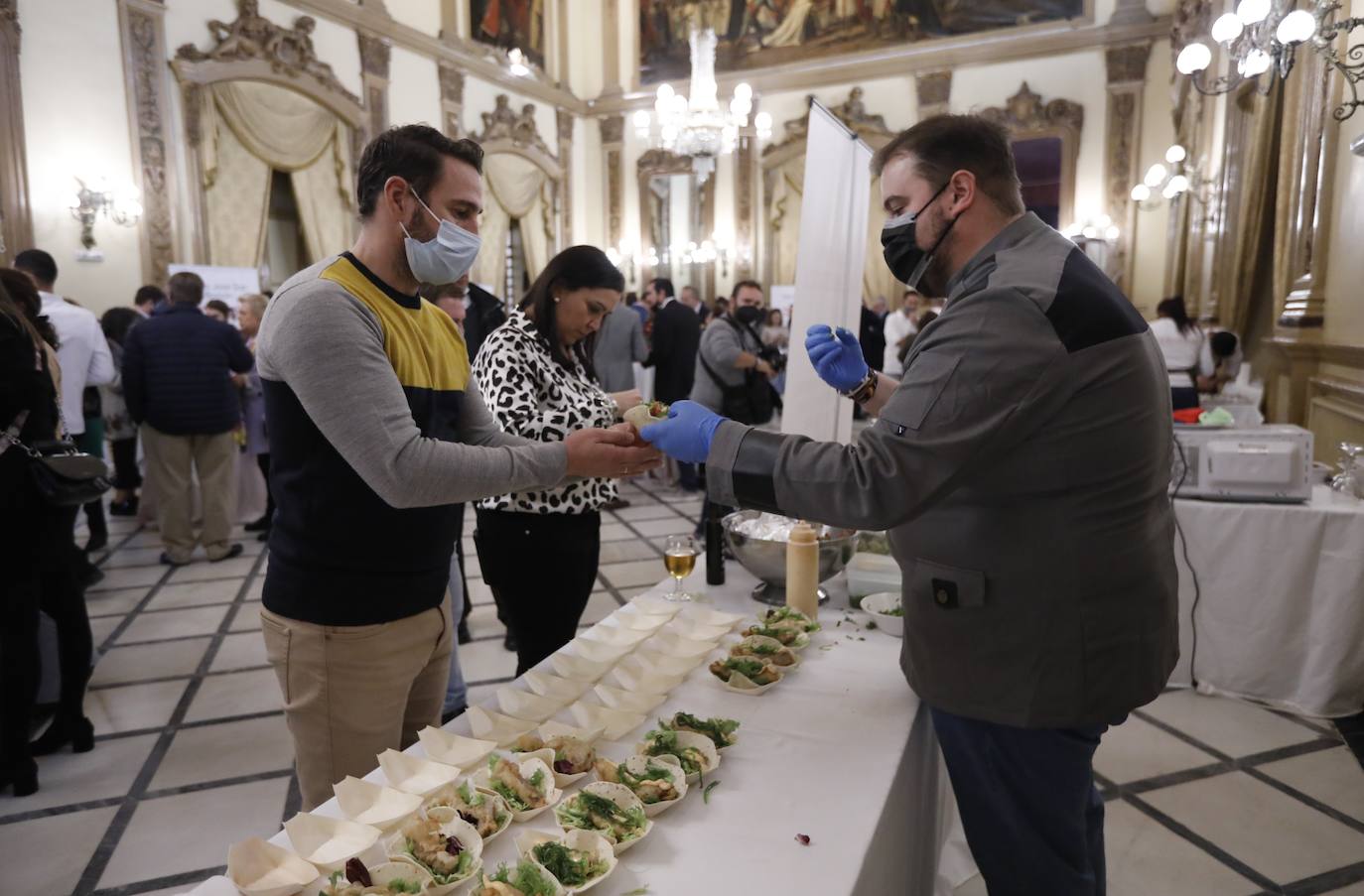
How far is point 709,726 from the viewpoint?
1299mm

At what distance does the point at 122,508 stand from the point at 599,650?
5.78 m

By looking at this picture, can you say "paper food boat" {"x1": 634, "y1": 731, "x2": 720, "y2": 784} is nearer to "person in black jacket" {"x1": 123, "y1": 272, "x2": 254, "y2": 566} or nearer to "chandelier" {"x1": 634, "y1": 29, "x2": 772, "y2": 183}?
"person in black jacket" {"x1": 123, "y1": 272, "x2": 254, "y2": 566}

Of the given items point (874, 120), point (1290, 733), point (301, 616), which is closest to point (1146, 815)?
point (1290, 733)

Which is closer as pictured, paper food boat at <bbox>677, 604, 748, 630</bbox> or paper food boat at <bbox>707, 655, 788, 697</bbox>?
paper food boat at <bbox>707, 655, 788, 697</bbox>

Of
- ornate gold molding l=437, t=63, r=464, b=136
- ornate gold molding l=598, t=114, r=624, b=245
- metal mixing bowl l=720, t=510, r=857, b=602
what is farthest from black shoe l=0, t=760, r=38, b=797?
ornate gold molding l=598, t=114, r=624, b=245

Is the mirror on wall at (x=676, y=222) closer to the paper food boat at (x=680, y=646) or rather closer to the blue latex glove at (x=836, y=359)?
the blue latex glove at (x=836, y=359)

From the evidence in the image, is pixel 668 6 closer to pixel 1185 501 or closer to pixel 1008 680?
pixel 1185 501

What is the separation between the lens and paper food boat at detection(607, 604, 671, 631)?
1.75m

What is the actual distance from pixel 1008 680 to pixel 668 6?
1360 cm

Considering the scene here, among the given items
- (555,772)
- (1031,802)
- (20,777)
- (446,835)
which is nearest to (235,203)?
(20,777)

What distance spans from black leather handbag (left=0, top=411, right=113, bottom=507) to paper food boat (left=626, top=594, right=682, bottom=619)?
1738 mm

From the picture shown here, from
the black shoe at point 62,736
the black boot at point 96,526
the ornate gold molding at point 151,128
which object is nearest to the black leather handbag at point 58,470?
the black shoe at point 62,736

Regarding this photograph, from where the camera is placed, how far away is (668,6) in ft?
41.9

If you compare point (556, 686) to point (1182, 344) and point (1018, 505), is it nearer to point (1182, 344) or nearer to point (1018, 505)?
point (1018, 505)
